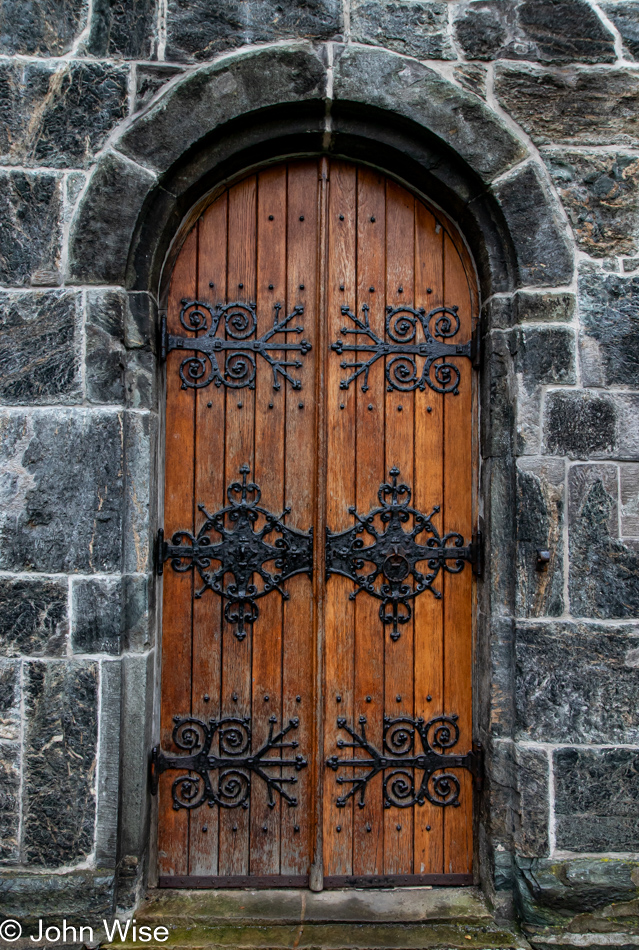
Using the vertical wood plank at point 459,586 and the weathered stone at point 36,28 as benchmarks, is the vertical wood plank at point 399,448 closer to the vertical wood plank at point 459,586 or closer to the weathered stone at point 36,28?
the vertical wood plank at point 459,586

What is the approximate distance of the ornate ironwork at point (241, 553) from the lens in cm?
261

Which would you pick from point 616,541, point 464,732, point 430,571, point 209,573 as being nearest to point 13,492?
point 209,573

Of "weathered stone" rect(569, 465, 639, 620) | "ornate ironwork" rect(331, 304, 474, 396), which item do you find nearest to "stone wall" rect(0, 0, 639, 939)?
"weathered stone" rect(569, 465, 639, 620)

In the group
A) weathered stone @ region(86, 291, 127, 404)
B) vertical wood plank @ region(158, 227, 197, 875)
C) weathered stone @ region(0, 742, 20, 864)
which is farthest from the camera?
vertical wood plank @ region(158, 227, 197, 875)

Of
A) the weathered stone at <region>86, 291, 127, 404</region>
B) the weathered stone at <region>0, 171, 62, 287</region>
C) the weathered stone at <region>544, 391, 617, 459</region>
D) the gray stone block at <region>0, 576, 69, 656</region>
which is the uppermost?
the weathered stone at <region>0, 171, 62, 287</region>

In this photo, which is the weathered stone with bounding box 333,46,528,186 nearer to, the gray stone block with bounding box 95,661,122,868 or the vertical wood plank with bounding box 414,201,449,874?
the vertical wood plank with bounding box 414,201,449,874

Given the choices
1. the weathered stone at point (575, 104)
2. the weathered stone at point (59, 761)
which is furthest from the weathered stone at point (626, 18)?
the weathered stone at point (59, 761)

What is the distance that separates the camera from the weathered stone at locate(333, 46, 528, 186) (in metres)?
2.47

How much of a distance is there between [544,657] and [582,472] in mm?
A: 709

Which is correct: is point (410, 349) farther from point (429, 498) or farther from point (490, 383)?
point (429, 498)

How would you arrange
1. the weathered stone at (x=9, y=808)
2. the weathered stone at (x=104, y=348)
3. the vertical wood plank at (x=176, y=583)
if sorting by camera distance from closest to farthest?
the weathered stone at (x=9, y=808) < the weathered stone at (x=104, y=348) < the vertical wood plank at (x=176, y=583)

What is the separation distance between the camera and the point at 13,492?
2.38 meters

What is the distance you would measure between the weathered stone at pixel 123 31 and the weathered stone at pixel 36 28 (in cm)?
9

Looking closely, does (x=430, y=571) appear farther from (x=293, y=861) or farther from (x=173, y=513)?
(x=293, y=861)
